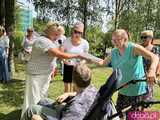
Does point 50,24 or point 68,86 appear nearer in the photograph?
point 50,24

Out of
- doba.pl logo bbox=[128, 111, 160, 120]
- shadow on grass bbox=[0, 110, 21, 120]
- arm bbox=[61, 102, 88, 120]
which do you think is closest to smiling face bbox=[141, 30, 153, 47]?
shadow on grass bbox=[0, 110, 21, 120]

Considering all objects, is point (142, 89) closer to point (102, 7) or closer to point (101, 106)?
point (101, 106)

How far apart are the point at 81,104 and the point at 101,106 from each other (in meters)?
0.30

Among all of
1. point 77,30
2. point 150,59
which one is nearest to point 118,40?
point 150,59

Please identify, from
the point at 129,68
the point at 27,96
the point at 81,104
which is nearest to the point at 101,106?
the point at 81,104

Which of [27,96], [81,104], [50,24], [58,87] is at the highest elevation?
[50,24]

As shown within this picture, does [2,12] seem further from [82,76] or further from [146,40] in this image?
[82,76]

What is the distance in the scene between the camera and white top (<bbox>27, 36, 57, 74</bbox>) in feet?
19.9

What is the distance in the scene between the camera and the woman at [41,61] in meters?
6.07

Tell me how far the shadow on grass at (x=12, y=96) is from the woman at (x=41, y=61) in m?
1.07

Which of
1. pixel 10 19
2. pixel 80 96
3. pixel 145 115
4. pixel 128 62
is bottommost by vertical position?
pixel 145 115

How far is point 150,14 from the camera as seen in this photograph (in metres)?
46.3

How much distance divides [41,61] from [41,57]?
0.06 metres

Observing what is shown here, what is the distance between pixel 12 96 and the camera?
9.41 m
